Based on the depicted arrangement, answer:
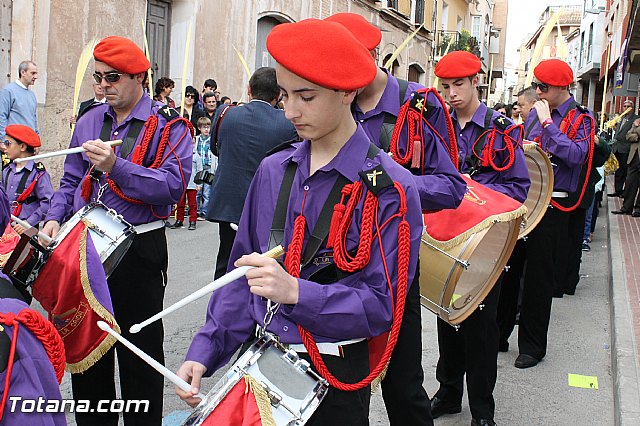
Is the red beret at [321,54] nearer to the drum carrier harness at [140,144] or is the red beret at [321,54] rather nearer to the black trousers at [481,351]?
the drum carrier harness at [140,144]

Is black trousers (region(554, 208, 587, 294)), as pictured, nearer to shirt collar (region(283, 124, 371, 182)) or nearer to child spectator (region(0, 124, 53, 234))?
child spectator (region(0, 124, 53, 234))

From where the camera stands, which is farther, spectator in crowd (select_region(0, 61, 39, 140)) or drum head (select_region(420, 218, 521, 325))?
spectator in crowd (select_region(0, 61, 39, 140))

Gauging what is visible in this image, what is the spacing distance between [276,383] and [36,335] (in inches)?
26.8

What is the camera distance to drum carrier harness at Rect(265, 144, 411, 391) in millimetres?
2484

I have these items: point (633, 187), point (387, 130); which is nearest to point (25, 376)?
point (387, 130)

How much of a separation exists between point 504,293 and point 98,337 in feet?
12.3

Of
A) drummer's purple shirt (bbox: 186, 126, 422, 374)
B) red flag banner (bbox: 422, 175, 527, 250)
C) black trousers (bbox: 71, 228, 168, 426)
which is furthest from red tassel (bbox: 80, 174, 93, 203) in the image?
red flag banner (bbox: 422, 175, 527, 250)

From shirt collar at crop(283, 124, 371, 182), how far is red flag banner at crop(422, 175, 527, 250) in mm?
1518

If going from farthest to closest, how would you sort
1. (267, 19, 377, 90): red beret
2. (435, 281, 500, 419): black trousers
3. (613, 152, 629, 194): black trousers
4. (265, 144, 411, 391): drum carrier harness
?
(613, 152, 629, 194): black trousers
(435, 281, 500, 419): black trousers
(265, 144, 411, 391): drum carrier harness
(267, 19, 377, 90): red beret

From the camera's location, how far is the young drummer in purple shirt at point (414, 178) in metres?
3.57

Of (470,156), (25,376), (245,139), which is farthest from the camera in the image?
(245,139)

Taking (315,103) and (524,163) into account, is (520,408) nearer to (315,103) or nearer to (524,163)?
(524,163)

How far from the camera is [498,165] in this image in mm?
5047

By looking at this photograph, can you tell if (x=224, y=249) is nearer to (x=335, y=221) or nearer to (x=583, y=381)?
(x=583, y=381)
